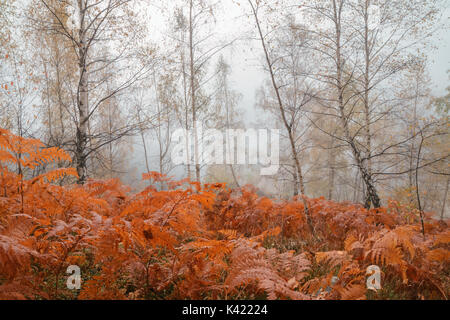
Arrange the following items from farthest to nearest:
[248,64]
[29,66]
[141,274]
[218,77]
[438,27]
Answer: [218,77], [29,66], [438,27], [248,64], [141,274]

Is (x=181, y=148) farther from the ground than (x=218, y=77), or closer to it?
closer to it

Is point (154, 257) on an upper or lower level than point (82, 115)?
lower

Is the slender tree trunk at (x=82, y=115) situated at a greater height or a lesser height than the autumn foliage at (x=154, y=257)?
greater

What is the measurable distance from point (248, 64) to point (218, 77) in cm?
1070

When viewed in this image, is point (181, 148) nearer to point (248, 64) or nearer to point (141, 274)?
point (248, 64)

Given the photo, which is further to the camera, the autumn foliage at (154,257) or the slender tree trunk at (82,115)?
the slender tree trunk at (82,115)

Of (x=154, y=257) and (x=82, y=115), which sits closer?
(x=154, y=257)

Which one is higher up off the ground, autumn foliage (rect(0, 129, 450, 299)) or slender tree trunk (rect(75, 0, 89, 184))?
slender tree trunk (rect(75, 0, 89, 184))

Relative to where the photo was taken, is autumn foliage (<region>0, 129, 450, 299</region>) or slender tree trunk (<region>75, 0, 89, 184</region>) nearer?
autumn foliage (<region>0, 129, 450, 299</region>)
